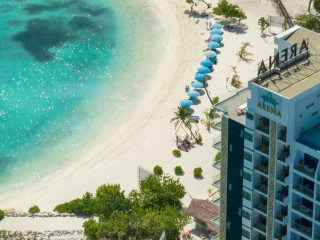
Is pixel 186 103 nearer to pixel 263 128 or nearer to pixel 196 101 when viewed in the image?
pixel 196 101

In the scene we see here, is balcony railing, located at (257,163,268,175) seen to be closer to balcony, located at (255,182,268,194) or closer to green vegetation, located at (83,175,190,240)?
balcony, located at (255,182,268,194)

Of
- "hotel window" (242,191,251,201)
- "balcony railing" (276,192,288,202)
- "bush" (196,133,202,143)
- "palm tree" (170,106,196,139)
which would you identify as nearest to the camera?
"balcony railing" (276,192,288,202)

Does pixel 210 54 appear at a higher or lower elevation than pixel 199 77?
higher

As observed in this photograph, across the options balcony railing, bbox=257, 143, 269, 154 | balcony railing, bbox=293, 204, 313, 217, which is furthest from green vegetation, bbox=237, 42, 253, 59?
balcony railing, bbox=293, 204, 313, 217

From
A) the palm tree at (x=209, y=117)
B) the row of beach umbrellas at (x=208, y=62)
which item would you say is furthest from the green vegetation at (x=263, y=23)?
the palm tree at (x=209, y=117)

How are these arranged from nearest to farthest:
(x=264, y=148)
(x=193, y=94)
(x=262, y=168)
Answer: (x=264, y=148) → (x=262, y=168) → (x=193, y=94)

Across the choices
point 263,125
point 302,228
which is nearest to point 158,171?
point 302,228
